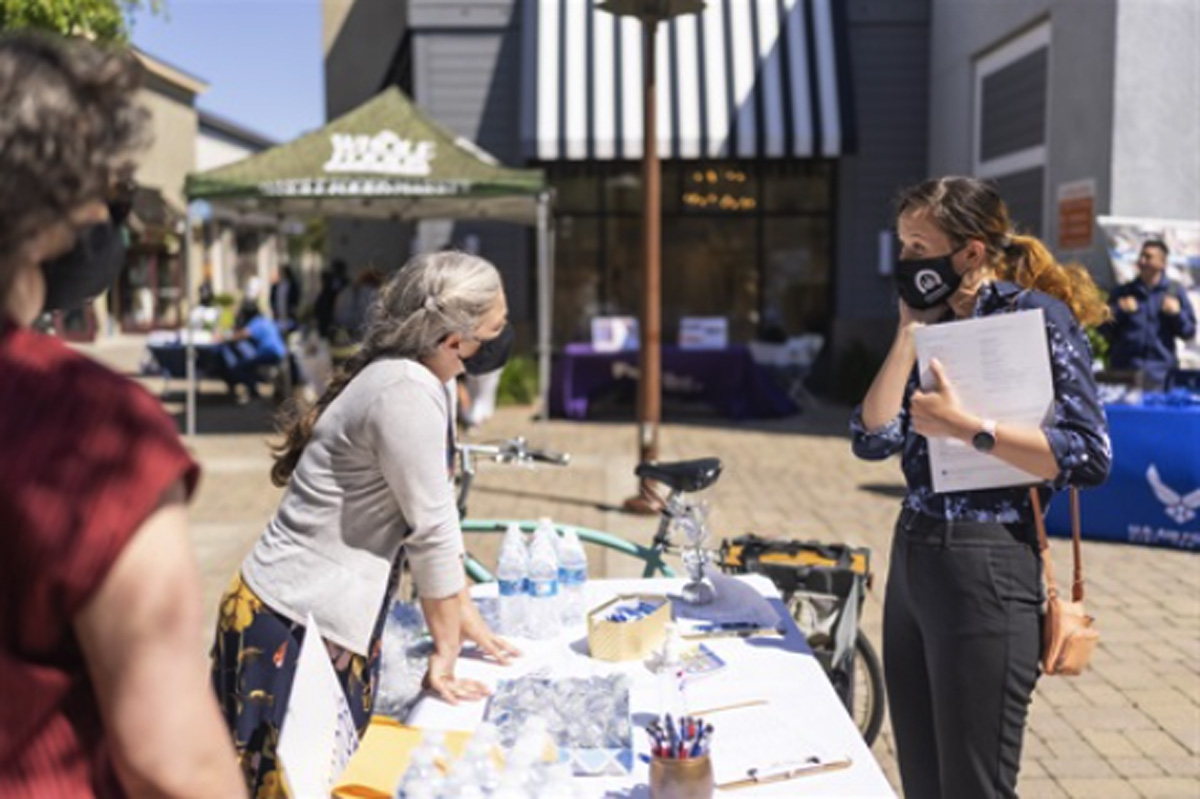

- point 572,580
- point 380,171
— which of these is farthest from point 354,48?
point 572,580

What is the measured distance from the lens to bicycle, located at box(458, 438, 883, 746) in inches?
150

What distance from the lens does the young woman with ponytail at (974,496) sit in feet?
8.85

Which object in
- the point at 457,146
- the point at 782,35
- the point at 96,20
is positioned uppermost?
the point at 782,35

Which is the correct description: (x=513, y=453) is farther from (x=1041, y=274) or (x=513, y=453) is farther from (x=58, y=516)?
(x=58, y=516)

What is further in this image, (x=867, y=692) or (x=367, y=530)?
(x=867, y=692)

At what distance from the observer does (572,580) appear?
3.43 metres

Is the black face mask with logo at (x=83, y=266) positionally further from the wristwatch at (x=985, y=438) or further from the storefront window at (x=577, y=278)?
the storefront window at (x=577, y=278)

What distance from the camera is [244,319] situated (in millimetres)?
17484

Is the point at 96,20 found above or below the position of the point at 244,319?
above

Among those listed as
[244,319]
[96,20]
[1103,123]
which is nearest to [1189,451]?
[1103,123]

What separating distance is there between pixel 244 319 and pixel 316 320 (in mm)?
2639

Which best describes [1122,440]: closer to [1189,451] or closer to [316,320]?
[1189,451]

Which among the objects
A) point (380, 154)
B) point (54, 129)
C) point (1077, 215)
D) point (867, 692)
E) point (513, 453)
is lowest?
point (867, 692)

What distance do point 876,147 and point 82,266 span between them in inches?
645
